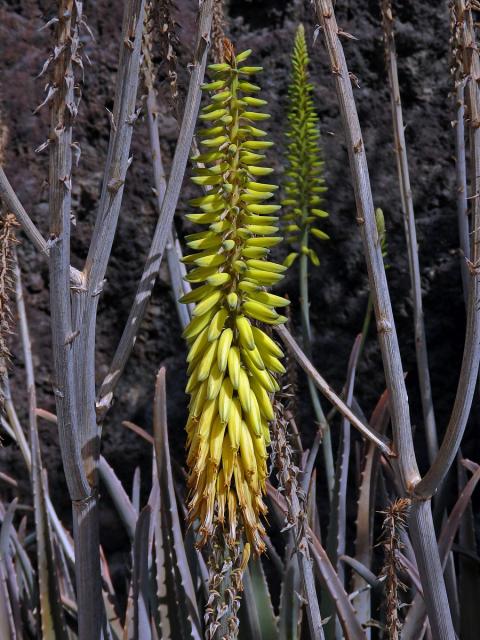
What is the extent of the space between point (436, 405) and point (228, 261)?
1307 millimetres

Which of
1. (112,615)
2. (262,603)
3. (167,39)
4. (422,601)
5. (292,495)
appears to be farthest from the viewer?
(112,615)

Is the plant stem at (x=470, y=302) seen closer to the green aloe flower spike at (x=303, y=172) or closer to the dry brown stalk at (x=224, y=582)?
the dry brown stalk at (x=224, y=582)

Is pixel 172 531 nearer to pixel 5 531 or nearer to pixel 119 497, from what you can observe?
pixel 119 497

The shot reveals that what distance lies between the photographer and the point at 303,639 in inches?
55.2

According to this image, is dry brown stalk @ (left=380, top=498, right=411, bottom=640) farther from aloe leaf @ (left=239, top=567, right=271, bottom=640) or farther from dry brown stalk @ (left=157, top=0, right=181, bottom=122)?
dry brown stalk @ (left=157, top=0, right=181, bottom=122)

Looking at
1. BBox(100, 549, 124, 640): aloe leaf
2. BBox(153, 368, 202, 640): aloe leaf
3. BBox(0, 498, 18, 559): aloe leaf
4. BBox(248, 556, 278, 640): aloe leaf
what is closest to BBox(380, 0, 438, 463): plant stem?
BBox(248, 556, 278, 640): aloe leaf

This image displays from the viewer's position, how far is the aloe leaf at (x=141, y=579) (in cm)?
120

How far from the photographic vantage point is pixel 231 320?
893 mm

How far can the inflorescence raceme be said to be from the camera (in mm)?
819

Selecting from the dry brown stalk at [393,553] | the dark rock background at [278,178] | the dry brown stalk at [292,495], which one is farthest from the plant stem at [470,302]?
the dark rock background at [278,178]

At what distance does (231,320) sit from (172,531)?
0.55 m

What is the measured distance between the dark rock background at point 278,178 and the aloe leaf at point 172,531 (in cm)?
81

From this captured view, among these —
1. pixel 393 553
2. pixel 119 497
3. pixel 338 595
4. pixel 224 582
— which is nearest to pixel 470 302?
pixel 393 553

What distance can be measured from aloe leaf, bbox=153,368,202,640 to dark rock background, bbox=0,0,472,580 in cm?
81
